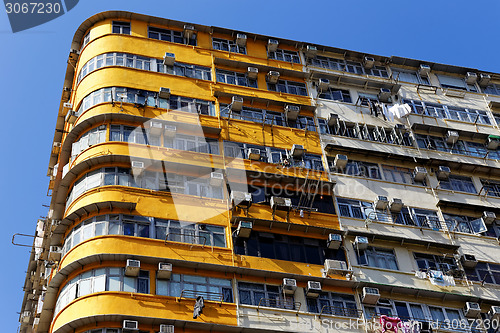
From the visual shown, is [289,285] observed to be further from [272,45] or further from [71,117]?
[272,45]

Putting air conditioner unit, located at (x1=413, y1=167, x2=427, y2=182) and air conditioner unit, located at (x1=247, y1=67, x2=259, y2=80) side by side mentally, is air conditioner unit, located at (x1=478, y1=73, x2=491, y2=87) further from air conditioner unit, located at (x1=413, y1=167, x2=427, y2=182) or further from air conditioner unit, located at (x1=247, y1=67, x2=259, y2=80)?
air conditioner unit, located at (x1=247, y1=67, x2=259, y2=80)

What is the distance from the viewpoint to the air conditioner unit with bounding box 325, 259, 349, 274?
27203mm

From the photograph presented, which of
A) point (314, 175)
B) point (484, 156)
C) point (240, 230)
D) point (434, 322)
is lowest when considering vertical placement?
point (434, 322)

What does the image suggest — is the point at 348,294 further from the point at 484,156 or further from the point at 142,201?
the point at 484,156

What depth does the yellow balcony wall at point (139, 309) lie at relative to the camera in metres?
23.4

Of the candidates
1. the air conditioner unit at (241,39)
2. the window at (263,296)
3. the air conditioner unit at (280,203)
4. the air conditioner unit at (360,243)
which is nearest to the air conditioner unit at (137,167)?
the air conditioner unit at (280,203)

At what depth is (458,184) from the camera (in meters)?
33.3

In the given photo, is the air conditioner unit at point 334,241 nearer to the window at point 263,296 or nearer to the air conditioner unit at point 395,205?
the window at point 263,296

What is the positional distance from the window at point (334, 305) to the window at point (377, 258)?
2.03 metres

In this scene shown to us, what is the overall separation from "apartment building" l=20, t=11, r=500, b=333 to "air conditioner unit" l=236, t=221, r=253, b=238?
0.08 meters

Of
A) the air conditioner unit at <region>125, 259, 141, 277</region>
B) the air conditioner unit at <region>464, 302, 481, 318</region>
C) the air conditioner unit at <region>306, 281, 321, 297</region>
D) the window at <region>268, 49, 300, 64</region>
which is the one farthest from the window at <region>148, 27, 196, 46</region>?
the air conditioner unit at <region>464, 302, 481, 318</region>

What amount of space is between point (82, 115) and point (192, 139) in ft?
16.4

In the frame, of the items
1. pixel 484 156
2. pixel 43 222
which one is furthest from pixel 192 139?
pixel 484 156

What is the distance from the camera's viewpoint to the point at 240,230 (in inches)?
1075
